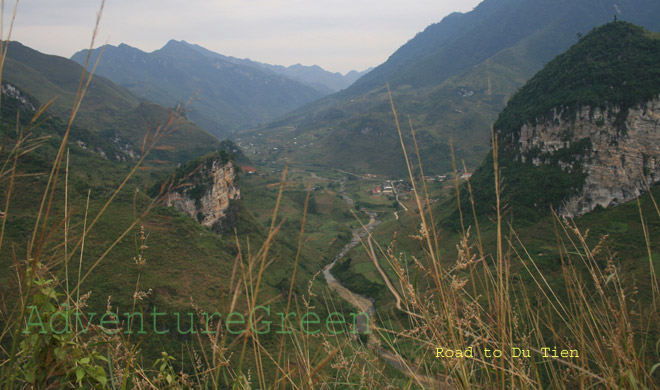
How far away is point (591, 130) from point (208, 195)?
3859 centimetres

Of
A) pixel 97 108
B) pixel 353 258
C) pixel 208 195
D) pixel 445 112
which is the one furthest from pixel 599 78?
pixel 97 108

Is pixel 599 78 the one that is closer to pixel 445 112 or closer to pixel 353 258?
pixel 353 258

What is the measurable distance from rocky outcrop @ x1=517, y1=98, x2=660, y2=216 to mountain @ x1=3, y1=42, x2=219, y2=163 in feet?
234

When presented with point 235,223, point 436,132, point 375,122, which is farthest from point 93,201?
point 375,122

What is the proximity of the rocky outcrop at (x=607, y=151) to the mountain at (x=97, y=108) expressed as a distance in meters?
71.3

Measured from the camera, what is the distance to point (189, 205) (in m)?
38.8

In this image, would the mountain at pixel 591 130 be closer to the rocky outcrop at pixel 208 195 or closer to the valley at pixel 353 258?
the valley at pixel 353 258

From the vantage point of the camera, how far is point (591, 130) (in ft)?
116

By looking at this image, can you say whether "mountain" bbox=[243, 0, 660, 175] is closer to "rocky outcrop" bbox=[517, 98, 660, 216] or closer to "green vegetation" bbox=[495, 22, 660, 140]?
"green vegetation" bbox=[495, 22, 660, 140]

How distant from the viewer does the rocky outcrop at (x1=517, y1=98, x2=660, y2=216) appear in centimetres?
3086

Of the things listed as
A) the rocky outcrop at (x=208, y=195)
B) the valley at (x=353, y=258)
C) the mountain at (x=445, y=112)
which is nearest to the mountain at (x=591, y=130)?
the valley at (x=353, y=258)

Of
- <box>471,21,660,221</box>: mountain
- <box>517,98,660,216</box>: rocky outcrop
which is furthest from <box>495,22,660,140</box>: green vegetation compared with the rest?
<box>517,98,660,216</box>: rocky outcrop

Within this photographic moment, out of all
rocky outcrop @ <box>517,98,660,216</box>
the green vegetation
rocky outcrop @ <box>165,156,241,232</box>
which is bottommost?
rocky outcrop @ <box>165,156,241,232</box>

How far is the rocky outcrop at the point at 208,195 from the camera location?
3884 centimetres
